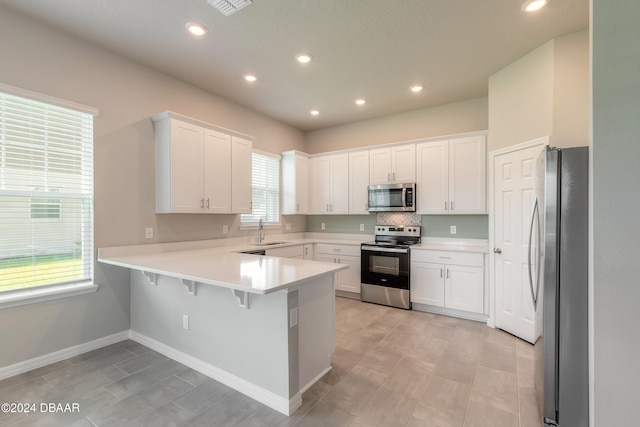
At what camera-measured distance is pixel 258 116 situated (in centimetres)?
471

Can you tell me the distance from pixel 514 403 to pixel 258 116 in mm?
4668

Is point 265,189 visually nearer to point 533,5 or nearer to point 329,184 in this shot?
point 329,184

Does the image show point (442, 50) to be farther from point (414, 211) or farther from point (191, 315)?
point (191, 315)

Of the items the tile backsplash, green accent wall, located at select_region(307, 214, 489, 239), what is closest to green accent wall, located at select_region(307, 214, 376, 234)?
green accent wall, located at select_region(307, 214, 489, 239)

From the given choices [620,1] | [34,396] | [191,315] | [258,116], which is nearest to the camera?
[620,1]

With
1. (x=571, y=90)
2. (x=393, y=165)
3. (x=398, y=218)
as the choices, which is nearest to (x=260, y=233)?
(x=398, y=218)

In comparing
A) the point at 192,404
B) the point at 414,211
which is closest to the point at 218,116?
the point at 414,211

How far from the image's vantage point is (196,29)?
8.29 ft

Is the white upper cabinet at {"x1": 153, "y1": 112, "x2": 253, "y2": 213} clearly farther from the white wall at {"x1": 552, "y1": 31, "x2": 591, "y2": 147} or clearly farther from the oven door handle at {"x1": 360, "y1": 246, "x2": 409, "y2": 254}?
the white wall at {"x1": 552, "y1": 31, "x2": 591, "y2": 147}

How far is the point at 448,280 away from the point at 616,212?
2685mm

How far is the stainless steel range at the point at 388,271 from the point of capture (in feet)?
13.1

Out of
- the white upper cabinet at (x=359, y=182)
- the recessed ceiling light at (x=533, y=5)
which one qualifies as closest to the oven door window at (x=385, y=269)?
the white upper cabinet at (x=359, y=182)

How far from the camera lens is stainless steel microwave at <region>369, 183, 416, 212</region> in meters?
4.25

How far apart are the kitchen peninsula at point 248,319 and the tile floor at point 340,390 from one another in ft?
0.41
